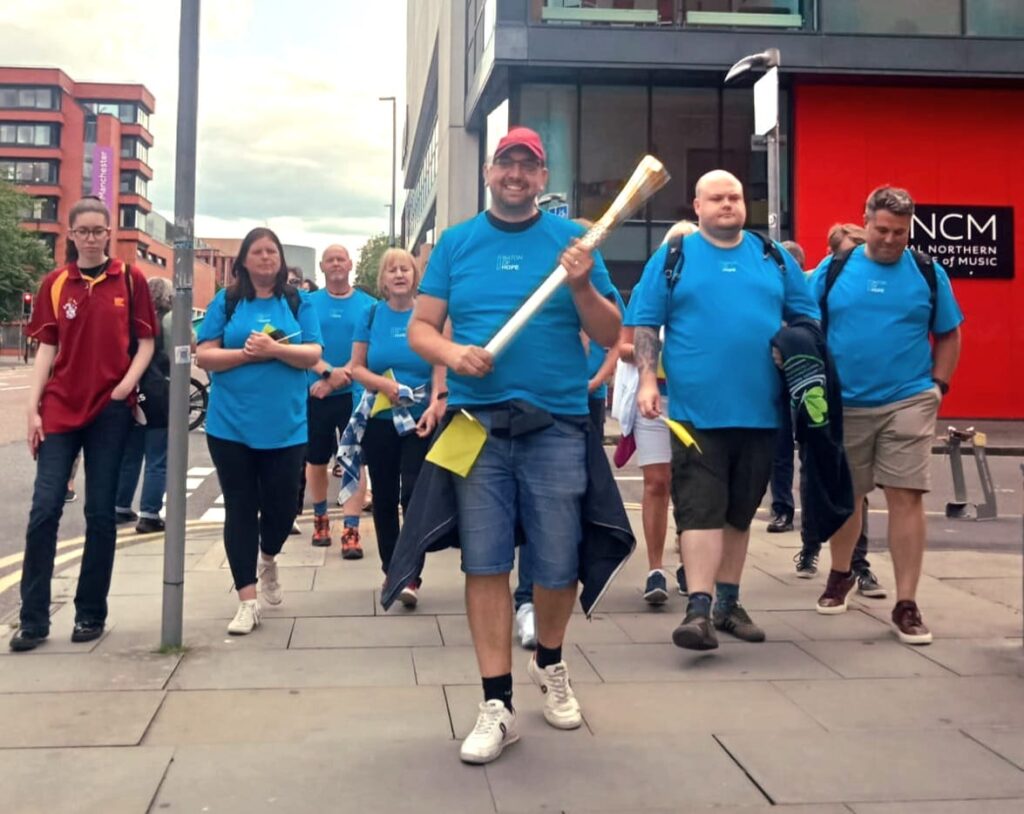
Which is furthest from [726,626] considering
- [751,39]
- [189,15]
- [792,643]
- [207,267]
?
[207,267]

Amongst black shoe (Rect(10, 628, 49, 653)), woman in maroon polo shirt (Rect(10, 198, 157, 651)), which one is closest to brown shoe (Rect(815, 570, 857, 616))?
woman in maroon polo shirt (Rect(10, 198, 157, 651))

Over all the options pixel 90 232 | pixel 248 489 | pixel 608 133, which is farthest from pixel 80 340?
pixel 608 133

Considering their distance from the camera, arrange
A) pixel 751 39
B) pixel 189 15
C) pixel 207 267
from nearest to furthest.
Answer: pixel 189 15, pixel 751 39, pixel 207 267

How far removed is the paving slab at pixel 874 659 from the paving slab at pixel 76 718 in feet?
8.44

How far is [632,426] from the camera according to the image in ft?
20.5

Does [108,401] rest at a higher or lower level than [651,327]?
lower

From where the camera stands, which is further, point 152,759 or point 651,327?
point 651,327

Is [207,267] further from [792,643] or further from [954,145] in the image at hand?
[792,643]

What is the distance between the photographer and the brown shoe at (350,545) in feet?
23.8

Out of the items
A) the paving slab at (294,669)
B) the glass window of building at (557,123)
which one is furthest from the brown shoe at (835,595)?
the glass window of building at (557,123)

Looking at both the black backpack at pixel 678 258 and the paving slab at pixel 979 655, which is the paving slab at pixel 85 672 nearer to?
the black backpack at pixel 678 258

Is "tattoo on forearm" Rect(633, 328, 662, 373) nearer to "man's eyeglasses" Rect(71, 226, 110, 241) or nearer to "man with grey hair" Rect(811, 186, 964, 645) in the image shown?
"man with grey hair" Rect(811, 186, 964, 645)

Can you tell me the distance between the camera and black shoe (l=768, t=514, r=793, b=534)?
8.41 meters

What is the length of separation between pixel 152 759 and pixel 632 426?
3.33m
